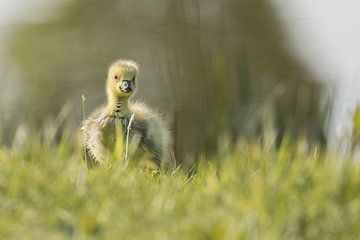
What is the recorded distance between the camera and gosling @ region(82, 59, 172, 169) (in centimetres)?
833

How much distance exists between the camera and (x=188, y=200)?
5902 mm

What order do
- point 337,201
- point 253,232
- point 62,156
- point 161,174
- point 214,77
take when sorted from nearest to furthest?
point 253,232
point 337,201
point 62,156
point 161,174
point 214,77

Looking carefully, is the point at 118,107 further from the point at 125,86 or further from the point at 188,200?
the point at 188,200

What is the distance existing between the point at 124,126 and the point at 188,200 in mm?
2638

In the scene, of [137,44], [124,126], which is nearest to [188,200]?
[124,126]

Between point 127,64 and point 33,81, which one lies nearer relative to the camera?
point 127,64

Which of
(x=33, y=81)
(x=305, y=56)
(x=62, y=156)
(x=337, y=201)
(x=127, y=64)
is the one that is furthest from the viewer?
(x=305, y=56)

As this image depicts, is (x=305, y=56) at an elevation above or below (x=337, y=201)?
below

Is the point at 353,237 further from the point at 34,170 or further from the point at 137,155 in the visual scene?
the point at 137,155

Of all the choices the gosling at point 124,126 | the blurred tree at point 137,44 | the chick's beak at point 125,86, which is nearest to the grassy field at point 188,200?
the gosling at point 124,126

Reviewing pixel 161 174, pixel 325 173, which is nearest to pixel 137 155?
pixel 161 174

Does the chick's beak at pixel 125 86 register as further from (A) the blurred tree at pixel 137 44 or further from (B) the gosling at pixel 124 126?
(A) the blurred tree at pixel 137 44

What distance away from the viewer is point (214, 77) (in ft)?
33.2

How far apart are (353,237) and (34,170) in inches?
56.2
